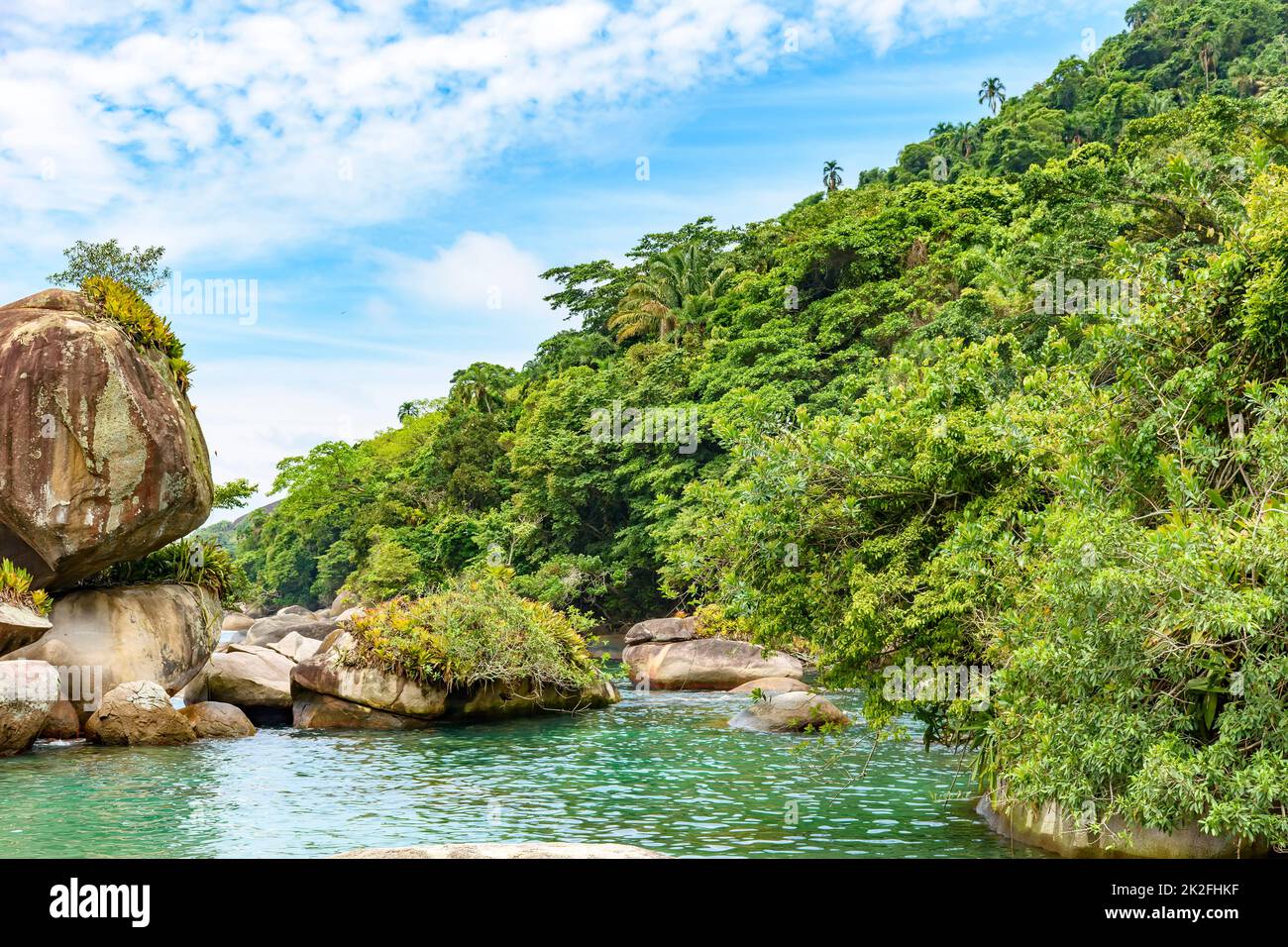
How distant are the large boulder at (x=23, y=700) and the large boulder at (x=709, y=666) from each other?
15.4 meters

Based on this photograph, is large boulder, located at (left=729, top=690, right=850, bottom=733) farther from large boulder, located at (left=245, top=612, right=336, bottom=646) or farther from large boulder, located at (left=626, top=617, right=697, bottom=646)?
large boulder, located at (left=245, top=612, right=336, bottom=646)

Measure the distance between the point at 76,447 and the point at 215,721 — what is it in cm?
541

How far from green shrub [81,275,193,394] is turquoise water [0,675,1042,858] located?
23.3 ft

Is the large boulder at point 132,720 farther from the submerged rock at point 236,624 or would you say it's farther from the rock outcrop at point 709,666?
the submerged rock at point 236,624

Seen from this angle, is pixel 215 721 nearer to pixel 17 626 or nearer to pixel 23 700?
pixel 23 700

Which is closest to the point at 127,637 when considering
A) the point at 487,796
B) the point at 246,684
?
the point at 246,684

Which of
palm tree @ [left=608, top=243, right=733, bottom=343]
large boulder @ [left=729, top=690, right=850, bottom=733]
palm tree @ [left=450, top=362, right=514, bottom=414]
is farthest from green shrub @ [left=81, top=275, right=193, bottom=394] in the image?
palm tree @ [left=450, top=362, right=514, bottom=414]

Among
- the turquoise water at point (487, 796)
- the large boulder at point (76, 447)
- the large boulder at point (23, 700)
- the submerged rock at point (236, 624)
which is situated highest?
the large boulder at point (76, 447)

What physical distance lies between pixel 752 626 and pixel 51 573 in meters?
12.8

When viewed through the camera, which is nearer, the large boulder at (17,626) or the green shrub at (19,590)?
the large boulder at (17,626)

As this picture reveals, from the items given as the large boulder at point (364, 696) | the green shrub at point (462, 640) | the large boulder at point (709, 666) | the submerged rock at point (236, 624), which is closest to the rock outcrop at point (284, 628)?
the submerged rock at point (236, 624)

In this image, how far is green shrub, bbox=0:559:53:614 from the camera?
58.7 feet

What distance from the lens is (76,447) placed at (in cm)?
1864

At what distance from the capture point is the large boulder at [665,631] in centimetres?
3278
